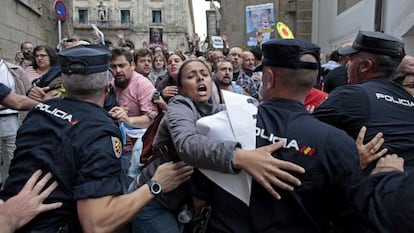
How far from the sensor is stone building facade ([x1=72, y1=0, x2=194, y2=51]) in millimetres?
62500

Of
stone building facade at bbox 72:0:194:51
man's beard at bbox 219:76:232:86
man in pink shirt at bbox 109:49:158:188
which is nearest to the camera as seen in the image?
man in pink shirt at bbox 109:49:158:188

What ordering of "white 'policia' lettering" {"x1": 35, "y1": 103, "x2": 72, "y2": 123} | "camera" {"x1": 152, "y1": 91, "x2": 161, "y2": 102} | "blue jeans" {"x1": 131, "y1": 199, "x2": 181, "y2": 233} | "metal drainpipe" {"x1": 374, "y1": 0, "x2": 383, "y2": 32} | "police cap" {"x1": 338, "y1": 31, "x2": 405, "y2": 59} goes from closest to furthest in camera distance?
"white 'policia' lettering" {"x1": 35, "y1": 103, "x2": 72, "y2": 123}
"police cap" {"x1": 338, "y1": 31, "x2": 405, "y2": 59}
"blue jeans" {"x1": 131, "y1": 199, "x2": 181, "y2": 233}
"camera" {"x1": 152, "y1": 91, "x2": 161, "y2": 102}
"metal drainpipe" {"x1": 374, "y1": 0, "x2": 383, "y2": 32}

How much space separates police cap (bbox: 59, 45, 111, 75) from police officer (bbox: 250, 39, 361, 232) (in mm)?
848

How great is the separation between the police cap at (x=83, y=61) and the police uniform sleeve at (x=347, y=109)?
1.27 meters

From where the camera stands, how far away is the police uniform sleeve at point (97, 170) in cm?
183

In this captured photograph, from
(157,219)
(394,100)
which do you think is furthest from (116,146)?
(394,100)

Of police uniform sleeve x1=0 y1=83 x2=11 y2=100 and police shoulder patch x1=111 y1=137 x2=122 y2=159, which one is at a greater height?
police uniform sleeve x1=0 y1=83 x2=11 y2=100

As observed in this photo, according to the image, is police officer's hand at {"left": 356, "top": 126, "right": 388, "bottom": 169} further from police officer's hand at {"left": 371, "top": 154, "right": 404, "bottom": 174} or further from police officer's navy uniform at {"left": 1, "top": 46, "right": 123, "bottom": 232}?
police officer's navy uniform at {"left": 1, "top": 46, "right": 123, "bottom": 232}

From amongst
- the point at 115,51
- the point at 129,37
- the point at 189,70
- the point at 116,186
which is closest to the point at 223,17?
the point at 115,51

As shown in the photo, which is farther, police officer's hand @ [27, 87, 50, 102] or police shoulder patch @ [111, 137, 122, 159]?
police officer's hand @ [27, 87, 50, 102]

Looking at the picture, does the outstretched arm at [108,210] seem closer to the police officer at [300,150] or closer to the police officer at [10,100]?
the police officer at [300,150]

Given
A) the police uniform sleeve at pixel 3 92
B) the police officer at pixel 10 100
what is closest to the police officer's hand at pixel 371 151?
the police officer at pixel 10 100

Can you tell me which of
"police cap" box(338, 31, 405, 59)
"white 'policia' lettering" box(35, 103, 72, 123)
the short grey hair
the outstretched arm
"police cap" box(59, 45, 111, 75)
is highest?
"police cap" box(338, 31, 405, 59)

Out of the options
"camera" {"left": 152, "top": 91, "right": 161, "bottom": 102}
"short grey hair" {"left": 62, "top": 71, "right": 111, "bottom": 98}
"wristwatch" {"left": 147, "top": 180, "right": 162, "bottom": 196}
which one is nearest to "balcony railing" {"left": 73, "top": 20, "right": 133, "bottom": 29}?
"camera" {"left": 152, "top": 91, "right": 161, "bottom": 102}
